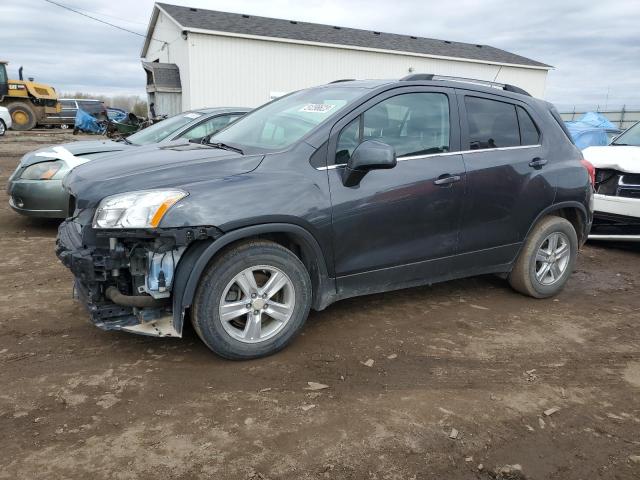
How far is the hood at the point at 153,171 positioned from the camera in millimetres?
3176

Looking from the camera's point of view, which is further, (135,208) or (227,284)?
(227,284)

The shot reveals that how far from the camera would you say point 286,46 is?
22609mm

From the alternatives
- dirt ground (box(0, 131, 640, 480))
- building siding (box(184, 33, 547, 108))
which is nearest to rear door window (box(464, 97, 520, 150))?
dirt ground (box(0, 131, 640, 480))

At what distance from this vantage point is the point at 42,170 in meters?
6.36

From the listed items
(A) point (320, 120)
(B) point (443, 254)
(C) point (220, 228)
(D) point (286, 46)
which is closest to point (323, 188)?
(A) point (320, 120)

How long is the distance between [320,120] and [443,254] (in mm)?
1428

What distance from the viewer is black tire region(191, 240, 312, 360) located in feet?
10.5

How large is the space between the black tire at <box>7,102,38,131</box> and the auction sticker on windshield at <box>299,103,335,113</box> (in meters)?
28.2

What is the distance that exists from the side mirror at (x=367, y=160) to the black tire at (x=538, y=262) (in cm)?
189

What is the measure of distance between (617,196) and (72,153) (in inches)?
269

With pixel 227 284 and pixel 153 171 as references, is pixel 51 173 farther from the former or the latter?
pixel 227 284

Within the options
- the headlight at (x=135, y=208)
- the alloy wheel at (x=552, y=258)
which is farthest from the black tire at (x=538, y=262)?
the headlight at (x=135, y=208)

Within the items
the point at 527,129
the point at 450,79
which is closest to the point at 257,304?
the point at 450,79

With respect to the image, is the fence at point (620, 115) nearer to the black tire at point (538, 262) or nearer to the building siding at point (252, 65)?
the building siding at point (252, 65)
